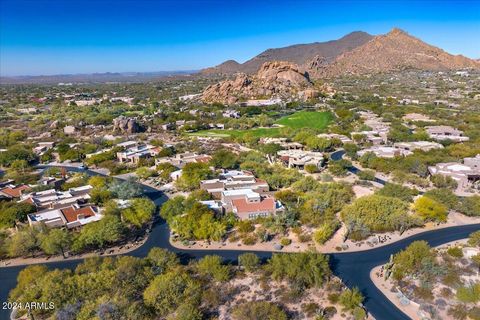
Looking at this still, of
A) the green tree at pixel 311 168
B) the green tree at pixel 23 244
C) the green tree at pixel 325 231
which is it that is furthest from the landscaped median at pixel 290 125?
the green tree at pixel 23 244

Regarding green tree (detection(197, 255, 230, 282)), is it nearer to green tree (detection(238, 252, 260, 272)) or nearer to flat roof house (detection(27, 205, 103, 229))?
green tree (detection(238, 252, 260, 272))

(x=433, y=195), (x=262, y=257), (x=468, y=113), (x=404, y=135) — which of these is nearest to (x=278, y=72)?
(x=468, y=113)

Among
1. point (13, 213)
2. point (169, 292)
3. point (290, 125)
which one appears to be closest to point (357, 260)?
point (169, 292)

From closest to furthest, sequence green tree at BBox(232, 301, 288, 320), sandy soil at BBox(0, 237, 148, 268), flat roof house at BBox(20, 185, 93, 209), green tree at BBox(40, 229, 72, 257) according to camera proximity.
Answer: green tree at BBox(232, 301, 288, 320) → green tree at BBox(40, 229, 72, 257) → sandy soil at BBox(0, 237, 148, 268) → flat roof house at BBox(20, 185, 93, 209)

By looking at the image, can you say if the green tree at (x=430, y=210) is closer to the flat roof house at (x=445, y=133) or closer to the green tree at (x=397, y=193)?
the green tree at (x=397, y=193)

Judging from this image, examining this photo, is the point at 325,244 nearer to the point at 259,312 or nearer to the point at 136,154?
the point at 259,312

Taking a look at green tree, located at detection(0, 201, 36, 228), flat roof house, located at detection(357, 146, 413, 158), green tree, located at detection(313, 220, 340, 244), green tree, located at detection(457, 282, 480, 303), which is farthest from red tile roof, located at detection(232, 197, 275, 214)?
flat roof house, located at detection(357, 146, 413, 158)

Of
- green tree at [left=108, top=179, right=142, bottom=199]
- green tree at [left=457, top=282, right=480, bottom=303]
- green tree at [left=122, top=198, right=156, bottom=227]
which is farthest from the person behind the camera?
green tree at [left=108, top=179, right=142, bottom=199]

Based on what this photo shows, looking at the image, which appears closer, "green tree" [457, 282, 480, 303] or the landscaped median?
"green tree" [457, 282, 480, 303]
